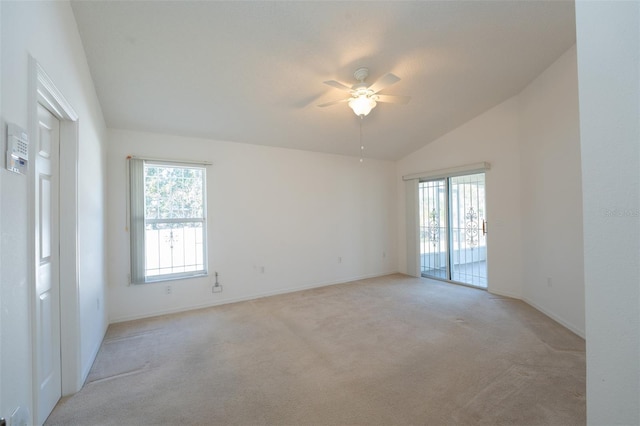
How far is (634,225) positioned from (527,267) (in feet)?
13.3


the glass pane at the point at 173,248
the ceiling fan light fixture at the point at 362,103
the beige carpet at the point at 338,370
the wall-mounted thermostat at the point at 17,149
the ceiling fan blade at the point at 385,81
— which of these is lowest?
the beige carpet at the point at 338,370

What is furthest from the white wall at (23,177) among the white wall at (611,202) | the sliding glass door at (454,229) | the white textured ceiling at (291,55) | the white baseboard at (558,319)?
the sliding glass door at (454,229)

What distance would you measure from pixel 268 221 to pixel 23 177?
332 centimetres

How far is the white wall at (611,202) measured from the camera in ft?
2.18

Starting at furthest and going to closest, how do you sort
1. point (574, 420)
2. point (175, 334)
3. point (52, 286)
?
point (175, 334), point (52, 286), point (574, 420)

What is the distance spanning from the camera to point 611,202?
28.4 inches

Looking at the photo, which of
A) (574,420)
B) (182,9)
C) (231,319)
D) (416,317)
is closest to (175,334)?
(231,319)

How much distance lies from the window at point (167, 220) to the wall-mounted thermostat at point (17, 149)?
2.53 meters

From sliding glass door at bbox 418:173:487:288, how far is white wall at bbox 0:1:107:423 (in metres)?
5.27

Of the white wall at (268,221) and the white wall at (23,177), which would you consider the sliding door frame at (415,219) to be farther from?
the white wall at (23,177)

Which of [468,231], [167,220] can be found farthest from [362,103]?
[468,231]

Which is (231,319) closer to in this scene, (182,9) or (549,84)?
(182,9)

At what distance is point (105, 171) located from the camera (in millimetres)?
3365

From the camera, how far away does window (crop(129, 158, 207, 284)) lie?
3.57 m
